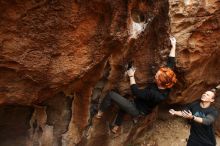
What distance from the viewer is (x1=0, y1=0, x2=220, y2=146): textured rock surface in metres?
4.03

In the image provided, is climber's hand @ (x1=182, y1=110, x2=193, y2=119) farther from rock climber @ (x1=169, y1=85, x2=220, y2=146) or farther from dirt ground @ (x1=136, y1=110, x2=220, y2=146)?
dirt ground @ (x1=136, y1=110, x2=220, y2=146)

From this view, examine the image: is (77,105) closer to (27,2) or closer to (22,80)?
(22,80)

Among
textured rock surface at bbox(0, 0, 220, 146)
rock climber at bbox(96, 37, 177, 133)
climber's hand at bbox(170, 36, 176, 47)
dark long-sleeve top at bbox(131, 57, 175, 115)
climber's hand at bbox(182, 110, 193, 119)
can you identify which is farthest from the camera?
climber's hand at bbox(170, 36, 176, 47)

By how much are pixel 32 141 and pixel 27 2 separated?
7.58ft

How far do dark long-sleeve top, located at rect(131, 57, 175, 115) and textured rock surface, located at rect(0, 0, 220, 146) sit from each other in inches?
14.5

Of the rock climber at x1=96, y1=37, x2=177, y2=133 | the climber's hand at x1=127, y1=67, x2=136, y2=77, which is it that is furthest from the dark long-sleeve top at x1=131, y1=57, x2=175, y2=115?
the climber's hand at x1=127, y1=67, x2=136, y2=77

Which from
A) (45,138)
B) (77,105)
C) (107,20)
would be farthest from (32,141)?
(107,20)

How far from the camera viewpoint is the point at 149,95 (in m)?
4.81

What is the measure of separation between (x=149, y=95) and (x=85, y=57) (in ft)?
3.34

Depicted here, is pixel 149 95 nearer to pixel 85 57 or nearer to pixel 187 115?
pixel 187 115

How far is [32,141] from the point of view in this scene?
17.3 ft

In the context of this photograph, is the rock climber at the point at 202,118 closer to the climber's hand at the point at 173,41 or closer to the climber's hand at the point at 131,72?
the climber's hand at the point at 131,72

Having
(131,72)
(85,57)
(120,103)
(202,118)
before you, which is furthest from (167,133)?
(85,57)

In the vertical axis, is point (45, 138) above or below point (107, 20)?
below
